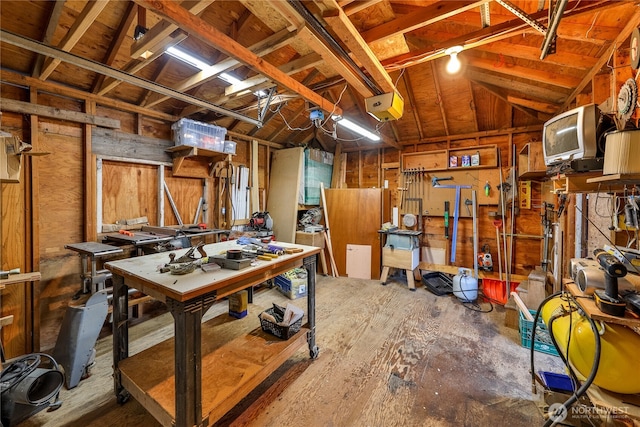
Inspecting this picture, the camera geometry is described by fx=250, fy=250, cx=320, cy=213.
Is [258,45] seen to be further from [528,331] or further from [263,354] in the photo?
[528,331]

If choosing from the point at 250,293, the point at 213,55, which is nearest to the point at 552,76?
the point at 213,55

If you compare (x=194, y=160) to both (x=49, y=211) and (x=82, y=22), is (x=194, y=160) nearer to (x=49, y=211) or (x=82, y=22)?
(x=49, y=211)

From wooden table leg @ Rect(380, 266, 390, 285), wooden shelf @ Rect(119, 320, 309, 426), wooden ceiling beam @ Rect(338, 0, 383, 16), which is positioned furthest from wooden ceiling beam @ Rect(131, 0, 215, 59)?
wooden table leg @ Rect(380, 266, 390, 285)

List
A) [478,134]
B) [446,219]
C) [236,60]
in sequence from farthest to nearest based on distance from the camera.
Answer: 1. [446,219]
2. [478,134]
3. [236,60]

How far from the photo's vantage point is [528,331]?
8.18 ft

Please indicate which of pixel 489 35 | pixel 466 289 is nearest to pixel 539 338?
pixel 466 289

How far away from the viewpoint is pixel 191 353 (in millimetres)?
1327

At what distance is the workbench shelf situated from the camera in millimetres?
4230

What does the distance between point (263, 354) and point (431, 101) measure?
4.24m

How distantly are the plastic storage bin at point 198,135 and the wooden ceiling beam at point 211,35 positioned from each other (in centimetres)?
160

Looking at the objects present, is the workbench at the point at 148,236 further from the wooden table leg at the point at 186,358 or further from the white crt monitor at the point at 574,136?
the white crt monitor at the point at 574,136

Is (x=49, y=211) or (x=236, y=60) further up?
(x=236, y=60)

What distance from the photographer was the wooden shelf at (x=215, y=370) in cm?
146

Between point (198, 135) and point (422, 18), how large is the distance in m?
2.71
